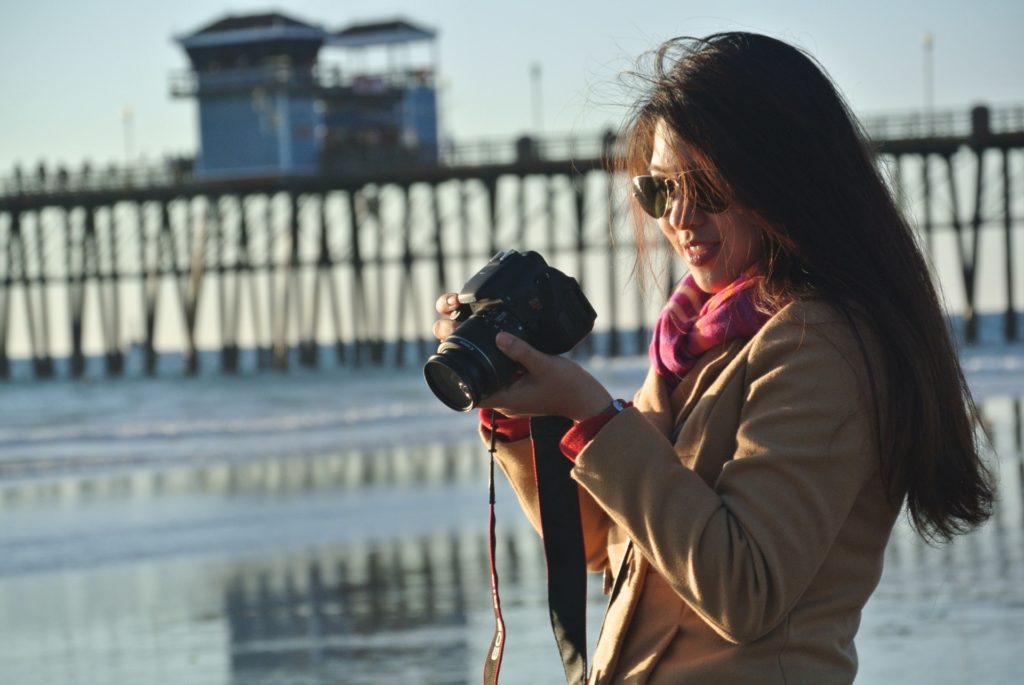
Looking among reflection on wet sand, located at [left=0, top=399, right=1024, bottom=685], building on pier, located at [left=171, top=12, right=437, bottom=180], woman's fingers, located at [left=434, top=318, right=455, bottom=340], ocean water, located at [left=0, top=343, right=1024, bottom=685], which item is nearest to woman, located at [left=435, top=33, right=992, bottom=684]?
woman's fingers, located at [left=434, top=318, right=455, bottom=340]

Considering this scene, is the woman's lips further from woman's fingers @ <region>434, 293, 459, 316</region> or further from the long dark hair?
woman's fingers @ <region>434, 293, 459, 316</region>

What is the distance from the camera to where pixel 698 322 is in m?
1.84

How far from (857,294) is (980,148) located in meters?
26.3

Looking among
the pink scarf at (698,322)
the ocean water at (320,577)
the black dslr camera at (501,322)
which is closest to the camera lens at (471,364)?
the black dslr camera at (501,322)

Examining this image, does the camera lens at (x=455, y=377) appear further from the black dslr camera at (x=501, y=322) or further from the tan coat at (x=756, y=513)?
the tan coat at (x=756, y=513)

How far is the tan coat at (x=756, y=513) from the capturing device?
1638 millimetres

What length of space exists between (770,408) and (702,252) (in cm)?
26

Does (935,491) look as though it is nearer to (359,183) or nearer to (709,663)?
(709,663)

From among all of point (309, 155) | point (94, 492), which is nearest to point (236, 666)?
point (94, 492)

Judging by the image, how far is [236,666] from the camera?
528 centimetres

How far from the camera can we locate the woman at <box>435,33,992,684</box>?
165 centimetres

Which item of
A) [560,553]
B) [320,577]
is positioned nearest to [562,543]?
[560,553]

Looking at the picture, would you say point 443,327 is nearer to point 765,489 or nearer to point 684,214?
point 684,214

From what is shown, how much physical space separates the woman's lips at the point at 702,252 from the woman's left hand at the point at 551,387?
221mm
